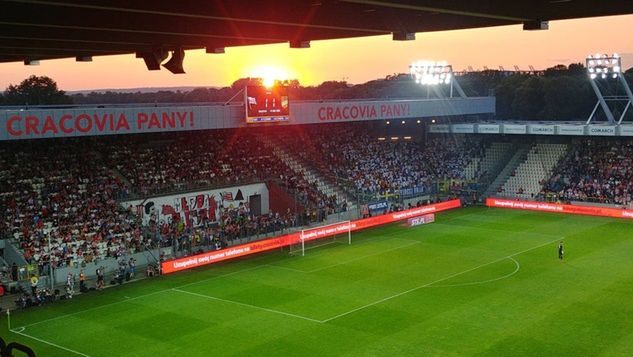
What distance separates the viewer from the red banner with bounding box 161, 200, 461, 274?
36188 millimetres

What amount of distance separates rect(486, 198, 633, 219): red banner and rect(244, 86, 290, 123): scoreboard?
749 inches

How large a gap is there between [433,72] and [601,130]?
17616 millimetres

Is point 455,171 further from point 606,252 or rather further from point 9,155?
point 9,155

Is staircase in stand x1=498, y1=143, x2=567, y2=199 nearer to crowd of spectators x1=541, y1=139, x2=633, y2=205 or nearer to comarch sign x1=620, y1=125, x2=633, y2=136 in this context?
crowd of spectators x1=541, y1=139, x2=633, y2=205

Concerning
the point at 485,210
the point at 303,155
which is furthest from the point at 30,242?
the point at 485,210

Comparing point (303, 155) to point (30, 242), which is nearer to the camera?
point (30, 242)

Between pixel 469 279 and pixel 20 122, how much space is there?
78.1 ft

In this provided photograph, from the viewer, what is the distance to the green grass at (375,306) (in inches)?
928

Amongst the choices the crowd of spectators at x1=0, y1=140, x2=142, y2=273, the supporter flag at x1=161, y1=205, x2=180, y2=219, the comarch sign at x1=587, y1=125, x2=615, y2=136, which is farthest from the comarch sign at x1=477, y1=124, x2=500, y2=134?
the crowd of spectators at x1=0, y1=140, x2=142, y2=273

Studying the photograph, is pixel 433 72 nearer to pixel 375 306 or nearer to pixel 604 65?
pixel 604 65

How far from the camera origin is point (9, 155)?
39875 millimetres

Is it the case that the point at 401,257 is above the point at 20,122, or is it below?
below

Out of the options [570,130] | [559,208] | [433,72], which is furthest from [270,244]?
[433,72]

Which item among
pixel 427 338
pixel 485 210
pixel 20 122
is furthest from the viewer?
pixel 485 210
